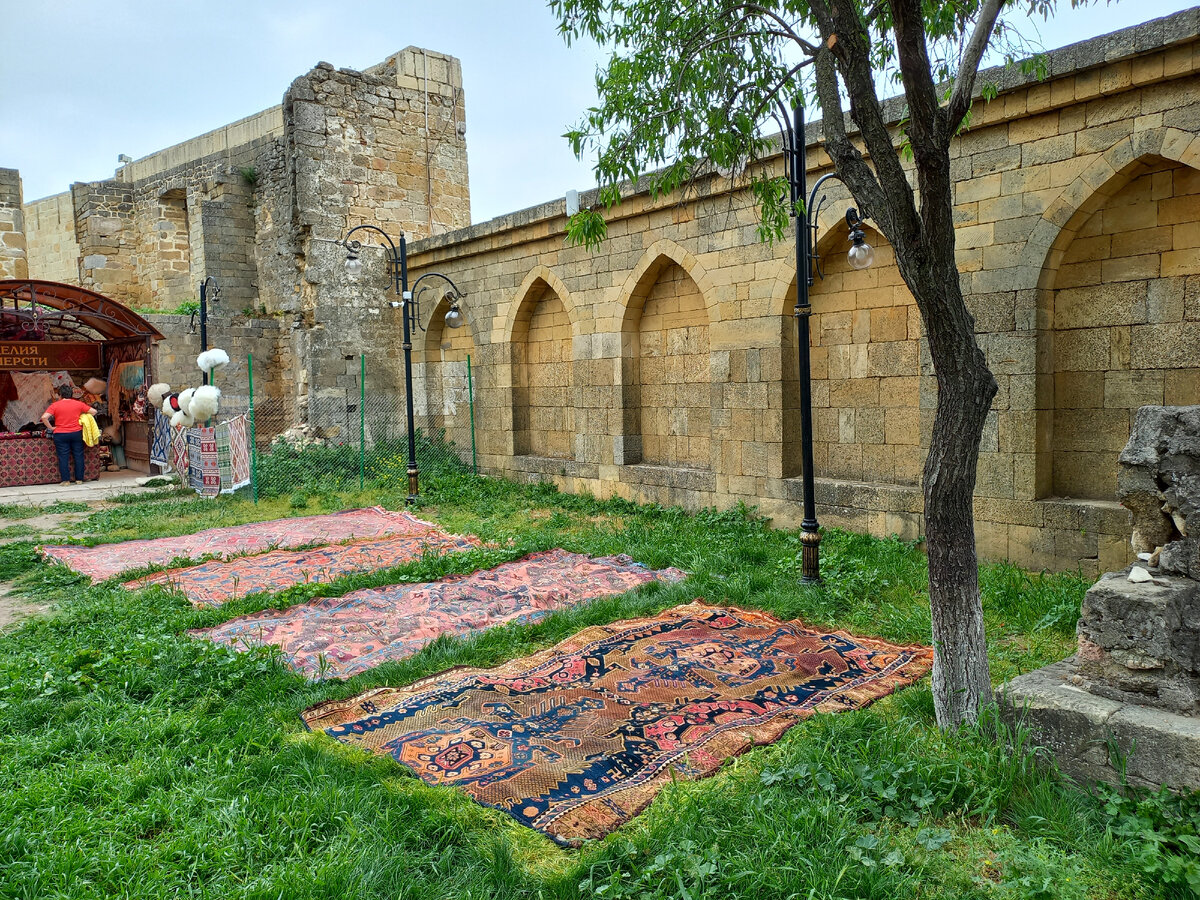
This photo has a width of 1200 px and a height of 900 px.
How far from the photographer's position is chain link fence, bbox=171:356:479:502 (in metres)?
13.2

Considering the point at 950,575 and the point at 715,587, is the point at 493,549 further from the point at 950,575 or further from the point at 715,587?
the point at 950,575

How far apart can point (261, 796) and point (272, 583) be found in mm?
4123

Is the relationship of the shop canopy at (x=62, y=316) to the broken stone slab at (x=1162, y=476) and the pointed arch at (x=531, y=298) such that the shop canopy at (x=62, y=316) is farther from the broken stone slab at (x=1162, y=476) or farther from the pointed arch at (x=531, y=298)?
the broken stone slab at (x=1162, y=476)

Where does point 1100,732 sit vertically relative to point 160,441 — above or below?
below

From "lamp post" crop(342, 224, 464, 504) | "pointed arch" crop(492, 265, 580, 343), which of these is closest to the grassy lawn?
"lamp post" crop(342, 224, 464, 504)

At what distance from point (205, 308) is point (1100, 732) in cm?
1416

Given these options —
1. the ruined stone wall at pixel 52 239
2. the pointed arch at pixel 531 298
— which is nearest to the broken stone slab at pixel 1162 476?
the pointed arch at pixel 531 298

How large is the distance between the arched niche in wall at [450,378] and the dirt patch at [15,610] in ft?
24.6

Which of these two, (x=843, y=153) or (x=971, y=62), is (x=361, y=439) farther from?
(x=971, y=62)

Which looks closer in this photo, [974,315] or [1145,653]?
[1145,653]

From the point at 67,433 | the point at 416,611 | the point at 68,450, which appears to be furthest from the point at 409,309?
the point at 416,611

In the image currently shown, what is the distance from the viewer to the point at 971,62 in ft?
12.1

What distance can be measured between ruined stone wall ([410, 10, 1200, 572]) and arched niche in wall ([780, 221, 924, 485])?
0.07ft

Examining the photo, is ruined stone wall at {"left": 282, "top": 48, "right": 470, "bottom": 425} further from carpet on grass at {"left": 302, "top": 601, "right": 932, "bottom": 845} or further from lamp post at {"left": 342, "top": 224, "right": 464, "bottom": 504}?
carpet on grass at {"left": 302, "top": 601, "right": 932, "bottom": 845}
